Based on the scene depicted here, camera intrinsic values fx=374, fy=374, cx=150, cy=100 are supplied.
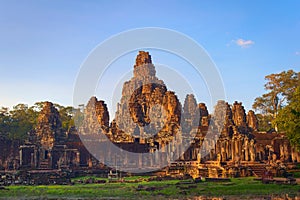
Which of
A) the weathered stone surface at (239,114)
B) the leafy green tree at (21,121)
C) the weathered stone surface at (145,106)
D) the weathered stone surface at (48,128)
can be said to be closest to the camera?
the weathered stone surface at (48,128)

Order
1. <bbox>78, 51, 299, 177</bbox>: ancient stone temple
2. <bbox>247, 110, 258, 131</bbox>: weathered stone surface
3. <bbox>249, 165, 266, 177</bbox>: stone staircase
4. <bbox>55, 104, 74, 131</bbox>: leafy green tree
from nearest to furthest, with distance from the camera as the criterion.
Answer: <bbox>249, 165, 266, 177</bbox>: stone staircase, <bbox>78, 51, 299, 177</bbox>: ancient stone temple, <bbox>247, 110, 258, 131</bbox>: weathered stone surface, <bbox>55, 104, 74, 131</bbox>: leafy green tree

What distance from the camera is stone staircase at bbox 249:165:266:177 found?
27.9 meters

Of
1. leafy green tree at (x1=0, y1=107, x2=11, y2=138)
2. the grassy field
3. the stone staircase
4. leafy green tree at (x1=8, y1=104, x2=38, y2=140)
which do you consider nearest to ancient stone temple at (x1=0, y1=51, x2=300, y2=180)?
the stone staircase

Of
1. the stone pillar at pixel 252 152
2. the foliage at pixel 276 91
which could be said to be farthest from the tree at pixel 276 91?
the stone pillar at pixel 252 152

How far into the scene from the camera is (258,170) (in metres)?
28.9

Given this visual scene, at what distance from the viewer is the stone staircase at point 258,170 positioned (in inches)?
1097

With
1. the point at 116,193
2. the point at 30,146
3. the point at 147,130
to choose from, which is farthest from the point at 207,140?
the point at 116,193

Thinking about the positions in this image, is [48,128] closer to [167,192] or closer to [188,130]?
[188,130]

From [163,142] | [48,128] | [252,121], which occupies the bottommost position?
[163,142]

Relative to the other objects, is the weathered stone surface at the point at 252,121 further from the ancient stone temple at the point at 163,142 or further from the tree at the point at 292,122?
the tree at the point at 292,122

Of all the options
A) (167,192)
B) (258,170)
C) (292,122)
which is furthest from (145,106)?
(167,192)

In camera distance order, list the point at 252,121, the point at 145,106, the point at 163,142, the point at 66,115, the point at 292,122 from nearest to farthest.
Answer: the point at 292,122
the point at 163,142
the point at 145,106
the point at 252,121
the point at 66,115

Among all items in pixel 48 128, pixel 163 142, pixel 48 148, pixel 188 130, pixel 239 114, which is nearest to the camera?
pixel 48 148

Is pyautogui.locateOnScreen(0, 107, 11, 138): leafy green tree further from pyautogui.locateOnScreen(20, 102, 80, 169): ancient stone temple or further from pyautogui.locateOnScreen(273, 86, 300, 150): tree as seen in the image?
pyautogui.locateOnScreen(273, 86, 300, 150): tree
